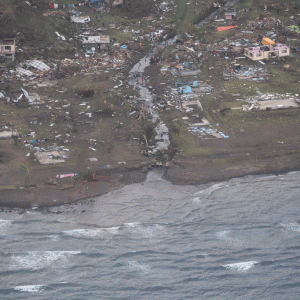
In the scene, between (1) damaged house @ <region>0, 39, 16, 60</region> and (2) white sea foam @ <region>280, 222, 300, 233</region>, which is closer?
(2) white sea foam @ <region>280, 222, 300, 233</region>

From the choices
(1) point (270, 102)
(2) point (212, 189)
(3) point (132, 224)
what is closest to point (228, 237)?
(2) point (212, 189)

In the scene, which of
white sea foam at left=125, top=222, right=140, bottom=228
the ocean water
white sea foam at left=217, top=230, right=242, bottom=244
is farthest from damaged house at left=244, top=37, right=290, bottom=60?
white sea foam at left=125, top=222, right=140, bottom=228

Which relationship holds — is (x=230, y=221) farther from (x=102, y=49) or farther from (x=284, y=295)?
(x=102, y=49)

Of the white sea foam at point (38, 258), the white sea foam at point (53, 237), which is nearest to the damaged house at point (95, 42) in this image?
the white sea foam at point (53, 237)

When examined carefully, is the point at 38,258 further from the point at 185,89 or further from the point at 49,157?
the point at 185,89

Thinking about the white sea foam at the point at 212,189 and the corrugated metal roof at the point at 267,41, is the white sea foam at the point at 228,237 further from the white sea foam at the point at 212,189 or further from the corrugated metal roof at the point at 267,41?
the corrugated metal roof at the point at 267,41

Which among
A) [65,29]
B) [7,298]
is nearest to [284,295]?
[7,298]

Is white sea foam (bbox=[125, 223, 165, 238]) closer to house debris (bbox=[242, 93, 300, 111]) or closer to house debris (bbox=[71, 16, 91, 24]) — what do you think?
house debris (bbox=[242, 93, 300, 111])
